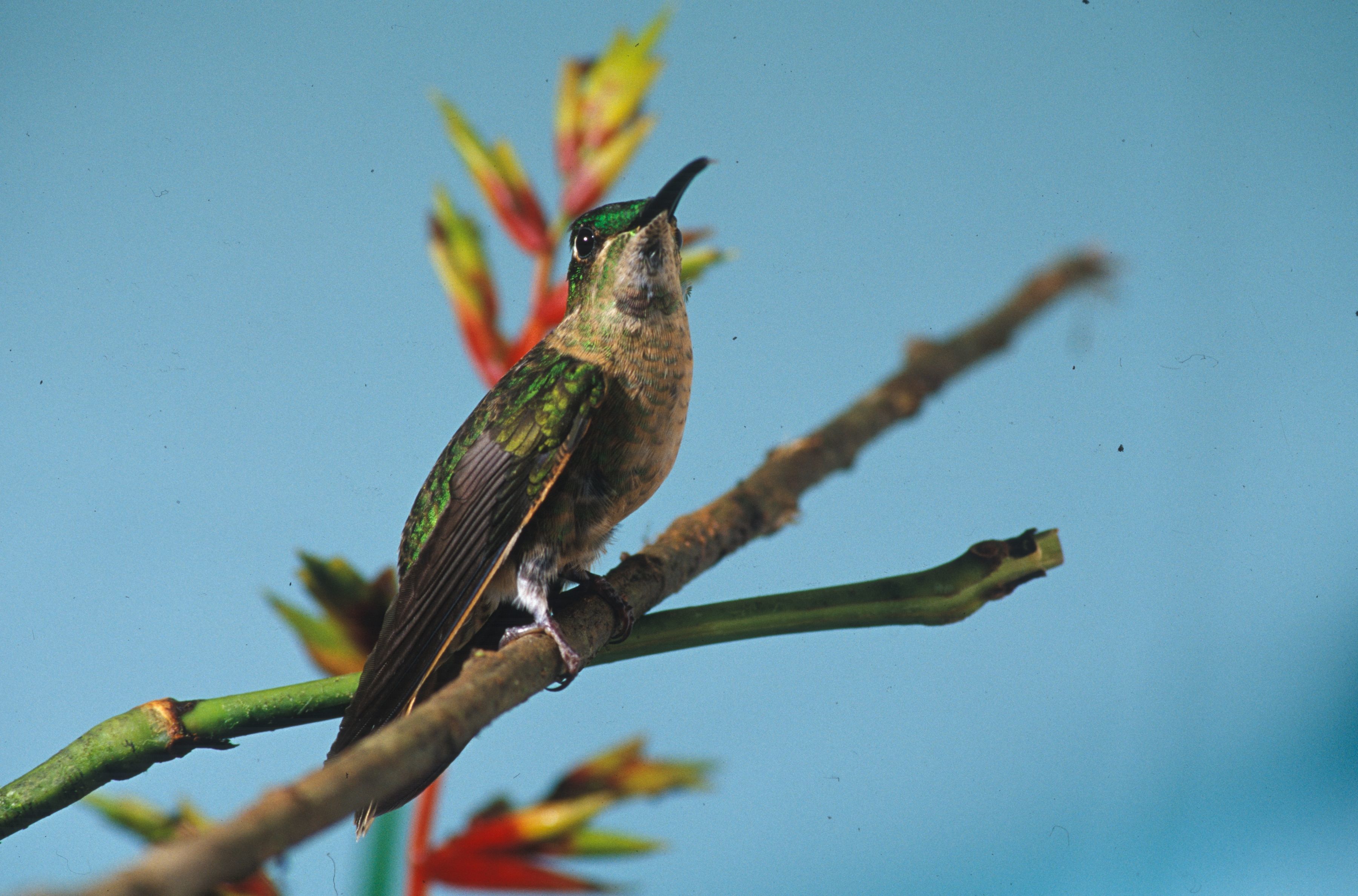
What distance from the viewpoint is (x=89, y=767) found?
2.89 feet

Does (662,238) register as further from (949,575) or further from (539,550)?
(949,575)

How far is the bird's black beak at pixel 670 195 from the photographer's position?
3.29 feet

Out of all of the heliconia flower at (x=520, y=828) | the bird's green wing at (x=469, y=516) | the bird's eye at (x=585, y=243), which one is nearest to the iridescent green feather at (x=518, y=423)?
the bird's green wing at (x=469, y=516)

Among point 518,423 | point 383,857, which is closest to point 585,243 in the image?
point 518,423

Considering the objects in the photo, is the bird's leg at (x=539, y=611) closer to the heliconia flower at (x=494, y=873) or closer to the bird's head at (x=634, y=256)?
the bird's head at (x=634, y=256)

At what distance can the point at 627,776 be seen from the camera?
56.4 inches

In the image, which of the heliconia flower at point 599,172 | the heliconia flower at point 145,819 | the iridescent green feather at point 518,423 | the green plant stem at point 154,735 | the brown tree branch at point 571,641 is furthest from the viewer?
the heliconia flower at point 599,172

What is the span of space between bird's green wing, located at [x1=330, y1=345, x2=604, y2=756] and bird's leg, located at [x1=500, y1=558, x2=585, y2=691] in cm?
4

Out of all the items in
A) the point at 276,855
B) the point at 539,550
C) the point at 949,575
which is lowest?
the point at 276,855

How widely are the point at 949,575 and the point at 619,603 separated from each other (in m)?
0.32

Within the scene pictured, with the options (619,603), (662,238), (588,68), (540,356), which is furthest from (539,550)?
(588,68)

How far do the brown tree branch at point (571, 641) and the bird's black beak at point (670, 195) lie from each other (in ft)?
1.09

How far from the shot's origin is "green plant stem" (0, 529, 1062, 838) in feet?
2.86

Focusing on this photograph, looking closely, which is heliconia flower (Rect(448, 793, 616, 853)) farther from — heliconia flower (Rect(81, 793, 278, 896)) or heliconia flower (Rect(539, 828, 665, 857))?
heliconia flower (Rect(81, 793, 278, 896))
